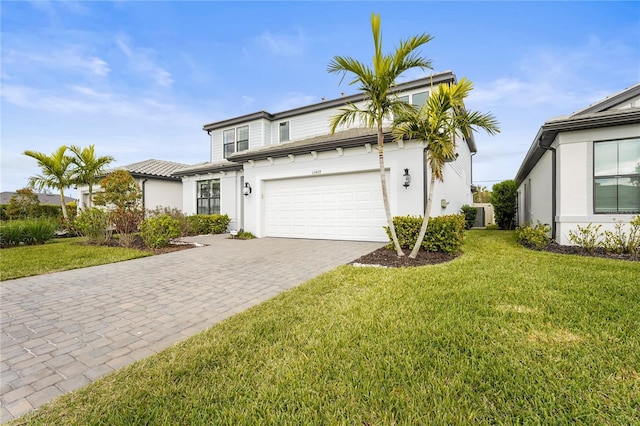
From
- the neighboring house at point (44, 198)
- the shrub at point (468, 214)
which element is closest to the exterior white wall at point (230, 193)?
the shrub at point (468, 214)

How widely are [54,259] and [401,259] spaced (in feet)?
28.7

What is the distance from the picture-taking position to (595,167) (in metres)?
7.12

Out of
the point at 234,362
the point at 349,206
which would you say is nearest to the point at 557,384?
the point at 234,362

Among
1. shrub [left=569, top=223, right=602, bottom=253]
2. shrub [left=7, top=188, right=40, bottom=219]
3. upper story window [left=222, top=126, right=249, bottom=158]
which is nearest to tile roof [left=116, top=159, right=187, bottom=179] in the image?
upper story window [left=222, top=126, right=249, bottom=158]

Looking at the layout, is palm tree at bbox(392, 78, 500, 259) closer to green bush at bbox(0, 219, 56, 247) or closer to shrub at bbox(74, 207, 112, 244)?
shrub at bbox(74, 207, 112, 244)

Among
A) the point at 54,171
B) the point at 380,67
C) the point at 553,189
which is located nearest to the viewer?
the point at 380,67

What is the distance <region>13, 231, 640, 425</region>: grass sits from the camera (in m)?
1.81

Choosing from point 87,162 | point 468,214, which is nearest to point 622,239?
point 468,214

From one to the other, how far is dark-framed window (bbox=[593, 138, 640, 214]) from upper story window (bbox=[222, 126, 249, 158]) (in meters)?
13.7

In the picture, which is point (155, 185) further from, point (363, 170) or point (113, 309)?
point (113, 309)

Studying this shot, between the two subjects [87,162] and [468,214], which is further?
[468,214]

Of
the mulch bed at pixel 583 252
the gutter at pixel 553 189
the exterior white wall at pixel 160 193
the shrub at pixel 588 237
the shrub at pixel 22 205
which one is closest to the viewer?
the mulch bed at pixel 583 252

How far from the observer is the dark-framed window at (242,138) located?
49.8ft

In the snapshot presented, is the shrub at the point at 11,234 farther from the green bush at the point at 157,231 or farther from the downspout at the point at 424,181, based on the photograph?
the downspout at the point at 424,181
